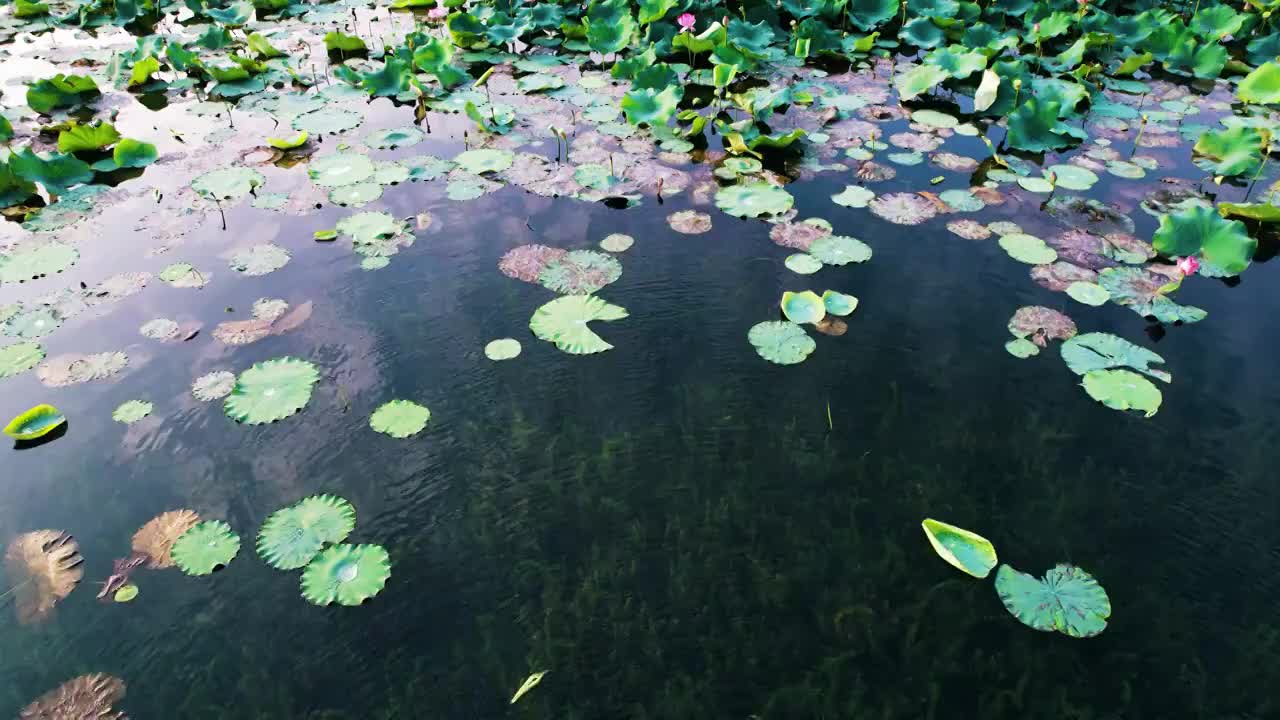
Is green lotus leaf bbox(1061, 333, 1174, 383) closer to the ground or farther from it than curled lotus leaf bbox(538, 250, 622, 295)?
closer to the ground

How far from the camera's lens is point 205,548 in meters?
2.72

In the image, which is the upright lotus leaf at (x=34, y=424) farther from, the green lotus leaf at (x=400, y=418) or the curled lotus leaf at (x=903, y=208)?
the curled lotus leaf at (x=903, y=208)

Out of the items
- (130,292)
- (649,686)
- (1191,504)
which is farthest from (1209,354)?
(130,292)

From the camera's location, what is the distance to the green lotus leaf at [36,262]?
166 inches

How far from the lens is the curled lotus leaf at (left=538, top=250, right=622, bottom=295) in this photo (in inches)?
161

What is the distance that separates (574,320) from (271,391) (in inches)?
58.6

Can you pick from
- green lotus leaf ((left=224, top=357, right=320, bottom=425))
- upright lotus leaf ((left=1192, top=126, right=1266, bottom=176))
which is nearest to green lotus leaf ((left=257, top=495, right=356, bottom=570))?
green lotus leaf ((left=224, top=357, right=320, bottom=425))

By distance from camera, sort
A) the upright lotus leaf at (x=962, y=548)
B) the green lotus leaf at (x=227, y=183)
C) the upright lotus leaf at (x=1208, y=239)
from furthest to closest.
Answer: the green lotus leaf at (x=227, y=183) → the upright lotus leaf at (x=1208, y=239) → the upright lotus leaf at (x=962, y=548)

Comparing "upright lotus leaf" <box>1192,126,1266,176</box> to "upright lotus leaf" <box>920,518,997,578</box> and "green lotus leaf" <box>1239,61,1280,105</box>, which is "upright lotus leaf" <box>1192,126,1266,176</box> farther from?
"upright lotus leaf" <box>920,518,997,578</box>

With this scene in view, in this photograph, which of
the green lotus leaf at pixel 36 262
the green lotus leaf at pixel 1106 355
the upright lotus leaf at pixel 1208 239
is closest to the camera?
the green lotus leaf at pixel 1106 355

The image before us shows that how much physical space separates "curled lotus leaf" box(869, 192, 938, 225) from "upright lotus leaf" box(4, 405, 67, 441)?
15.1ft

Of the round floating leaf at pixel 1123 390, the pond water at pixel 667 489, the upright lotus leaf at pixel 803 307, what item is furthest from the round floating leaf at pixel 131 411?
the round floating leaf at pixel 1123 390

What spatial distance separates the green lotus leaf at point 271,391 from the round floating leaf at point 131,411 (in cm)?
37

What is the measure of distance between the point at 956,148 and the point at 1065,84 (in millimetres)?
1742
